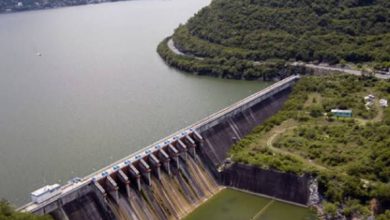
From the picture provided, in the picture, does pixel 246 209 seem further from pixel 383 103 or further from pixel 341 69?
pixel 341 69

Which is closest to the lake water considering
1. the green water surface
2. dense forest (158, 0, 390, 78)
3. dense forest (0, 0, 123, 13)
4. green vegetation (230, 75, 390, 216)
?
dense forest (158, 0, 390, 78)

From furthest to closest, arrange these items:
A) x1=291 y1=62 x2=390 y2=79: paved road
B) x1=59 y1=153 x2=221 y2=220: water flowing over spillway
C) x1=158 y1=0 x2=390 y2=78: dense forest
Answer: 1. x1=158 y1=0 x2=390 y2=78: dense forest
2. x1=291 y1=62 x2=390 y2=79: paved road
3. x1=59 y1=153 x2=221 y2=220: water flowing over spillway

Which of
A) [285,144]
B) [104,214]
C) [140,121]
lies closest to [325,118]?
[285,144]

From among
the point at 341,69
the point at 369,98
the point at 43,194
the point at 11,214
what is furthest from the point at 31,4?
the point at 11,214

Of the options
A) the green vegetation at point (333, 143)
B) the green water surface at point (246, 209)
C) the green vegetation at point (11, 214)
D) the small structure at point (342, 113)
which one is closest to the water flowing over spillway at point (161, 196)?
the green water surface at point (246, 209)

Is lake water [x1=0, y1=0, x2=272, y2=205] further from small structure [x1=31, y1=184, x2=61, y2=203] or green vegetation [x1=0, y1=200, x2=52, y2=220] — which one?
green vegetation [x1=0, y1=200, x2=52, y2=220]

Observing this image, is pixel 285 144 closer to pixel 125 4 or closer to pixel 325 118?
pixel 325 118
